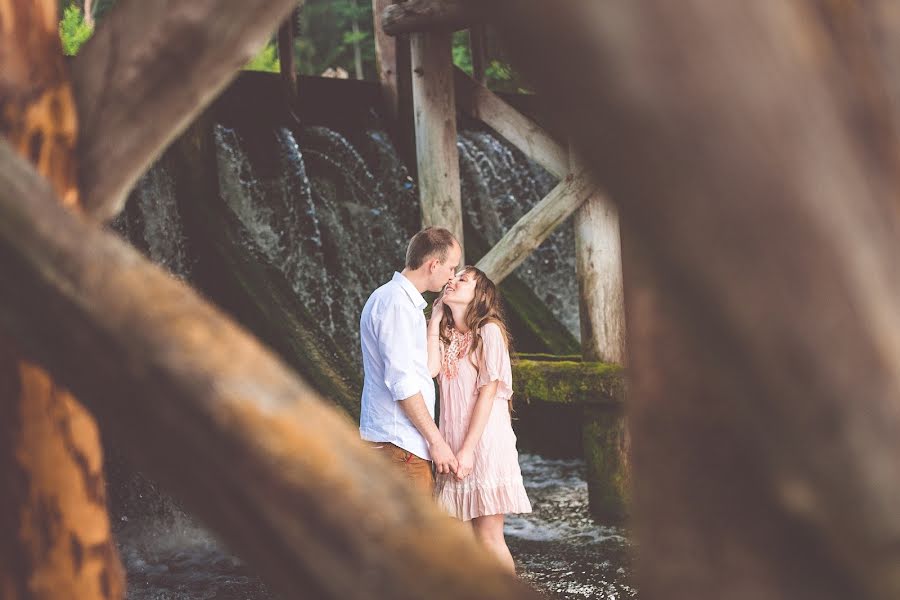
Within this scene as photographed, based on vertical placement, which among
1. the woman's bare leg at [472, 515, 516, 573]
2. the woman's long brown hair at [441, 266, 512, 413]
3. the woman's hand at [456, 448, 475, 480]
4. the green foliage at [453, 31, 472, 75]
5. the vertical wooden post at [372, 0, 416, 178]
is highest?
the green foliage at [453, 31, 472, 75]

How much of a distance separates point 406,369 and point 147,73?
2327mm

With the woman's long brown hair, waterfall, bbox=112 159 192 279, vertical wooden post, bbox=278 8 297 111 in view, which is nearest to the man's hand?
the woman's long brown hair

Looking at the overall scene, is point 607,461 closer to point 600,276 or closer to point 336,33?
point 600,276

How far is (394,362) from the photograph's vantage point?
3865mm

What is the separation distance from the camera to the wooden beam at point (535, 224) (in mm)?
6113

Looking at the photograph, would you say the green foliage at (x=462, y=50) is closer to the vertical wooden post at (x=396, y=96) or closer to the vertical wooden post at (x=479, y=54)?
the vertical wooden post at (x=479, y=54)

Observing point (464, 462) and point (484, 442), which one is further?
point (484, 442)

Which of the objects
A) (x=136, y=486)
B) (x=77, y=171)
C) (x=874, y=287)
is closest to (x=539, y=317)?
(x=136, y=486)

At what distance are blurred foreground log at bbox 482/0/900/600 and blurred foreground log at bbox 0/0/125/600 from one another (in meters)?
0.94

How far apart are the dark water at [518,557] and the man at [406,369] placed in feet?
4.48

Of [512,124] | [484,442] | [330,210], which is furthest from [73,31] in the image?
[484,442]

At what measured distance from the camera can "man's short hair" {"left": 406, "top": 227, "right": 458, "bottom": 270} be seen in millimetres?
4043

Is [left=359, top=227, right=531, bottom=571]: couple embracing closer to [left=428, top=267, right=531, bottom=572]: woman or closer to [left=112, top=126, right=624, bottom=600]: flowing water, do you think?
[left=428, top=267, right=531, bottom=572]: woman

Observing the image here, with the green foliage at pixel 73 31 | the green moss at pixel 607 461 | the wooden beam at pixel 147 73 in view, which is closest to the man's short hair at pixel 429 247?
the wooden beam at pixel 147 73
